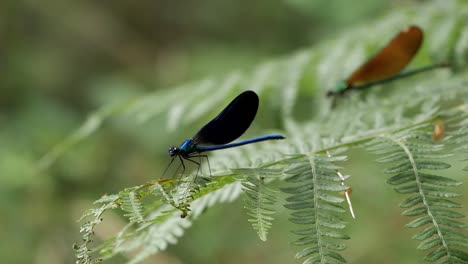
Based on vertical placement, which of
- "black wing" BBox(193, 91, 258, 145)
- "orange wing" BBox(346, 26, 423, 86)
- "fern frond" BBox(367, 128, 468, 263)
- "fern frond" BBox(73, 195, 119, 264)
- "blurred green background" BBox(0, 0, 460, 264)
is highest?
"blurred green background" BBox(0, 0, 460, 264)

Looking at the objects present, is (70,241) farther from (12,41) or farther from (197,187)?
(12,41)

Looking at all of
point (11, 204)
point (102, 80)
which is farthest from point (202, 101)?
point (102, 80)

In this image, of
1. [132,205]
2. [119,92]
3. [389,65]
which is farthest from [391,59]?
[119,92]

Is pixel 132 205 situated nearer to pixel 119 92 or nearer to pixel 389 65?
pixel 389 65

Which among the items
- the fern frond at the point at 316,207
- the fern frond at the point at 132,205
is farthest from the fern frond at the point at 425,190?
the fern frond at the point at 132,205

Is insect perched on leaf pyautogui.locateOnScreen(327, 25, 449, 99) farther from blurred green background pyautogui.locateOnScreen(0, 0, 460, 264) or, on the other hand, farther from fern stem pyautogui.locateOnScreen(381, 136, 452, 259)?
blurred green background pyautogui.locateOnScreen(0, 0, 460, 264)

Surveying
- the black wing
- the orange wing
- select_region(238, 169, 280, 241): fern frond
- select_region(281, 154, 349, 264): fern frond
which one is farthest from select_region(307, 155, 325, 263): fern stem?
the orange wing

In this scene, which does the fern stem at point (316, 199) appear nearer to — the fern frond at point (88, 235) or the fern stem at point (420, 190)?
the fern stem at point (420, 190)
